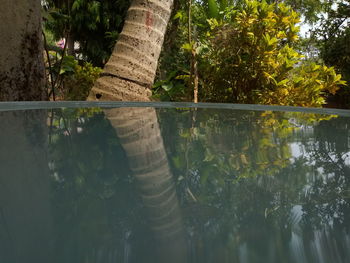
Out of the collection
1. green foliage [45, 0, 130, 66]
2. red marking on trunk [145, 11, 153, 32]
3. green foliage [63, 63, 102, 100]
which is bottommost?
green foliage [63, 63, 102, 100]

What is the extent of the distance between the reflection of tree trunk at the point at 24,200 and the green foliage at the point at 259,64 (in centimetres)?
336

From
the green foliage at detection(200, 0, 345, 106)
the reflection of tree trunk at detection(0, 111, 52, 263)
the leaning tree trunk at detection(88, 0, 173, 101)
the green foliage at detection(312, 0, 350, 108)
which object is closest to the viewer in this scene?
the reflection of tree trunk at detection(0, 111, 52, 263)

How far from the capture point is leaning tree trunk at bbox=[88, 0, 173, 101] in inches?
127

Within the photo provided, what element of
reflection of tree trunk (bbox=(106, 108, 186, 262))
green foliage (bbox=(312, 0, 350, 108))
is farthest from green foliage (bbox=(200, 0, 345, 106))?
green foliage (bbox=(312, 0, 350, 108))

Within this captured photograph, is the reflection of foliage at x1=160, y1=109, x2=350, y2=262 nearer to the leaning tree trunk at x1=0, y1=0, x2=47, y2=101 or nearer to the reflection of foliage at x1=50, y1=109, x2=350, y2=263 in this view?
the reflection of foliage at x1=50, y1=109, x2=350, y2=263

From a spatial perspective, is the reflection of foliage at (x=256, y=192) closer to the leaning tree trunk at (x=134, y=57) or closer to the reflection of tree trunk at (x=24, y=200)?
the reflection of tree trunk at (x=24, y=200)

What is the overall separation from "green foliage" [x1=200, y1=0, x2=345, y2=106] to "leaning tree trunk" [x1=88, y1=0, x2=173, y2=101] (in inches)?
45.2

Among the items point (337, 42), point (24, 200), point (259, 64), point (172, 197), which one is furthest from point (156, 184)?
point (337, 42)

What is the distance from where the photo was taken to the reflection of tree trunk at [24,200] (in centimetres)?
32

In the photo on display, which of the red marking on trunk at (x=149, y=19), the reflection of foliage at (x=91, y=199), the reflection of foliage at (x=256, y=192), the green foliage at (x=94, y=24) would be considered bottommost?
the reflection of foliage at (x=256, y=192)

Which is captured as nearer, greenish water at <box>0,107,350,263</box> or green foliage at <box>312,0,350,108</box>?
greenish water at <box>0,107,350,263</box>

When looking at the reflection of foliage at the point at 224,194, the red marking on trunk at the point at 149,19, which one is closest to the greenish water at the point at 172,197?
the reflection of foliage at the point at 224,194

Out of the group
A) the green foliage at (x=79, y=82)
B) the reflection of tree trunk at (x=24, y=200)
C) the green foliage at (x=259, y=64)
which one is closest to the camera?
the reflection of tree trunk at (x=24, y=200)

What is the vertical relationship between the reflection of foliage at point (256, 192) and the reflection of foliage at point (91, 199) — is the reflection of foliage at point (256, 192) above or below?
below
